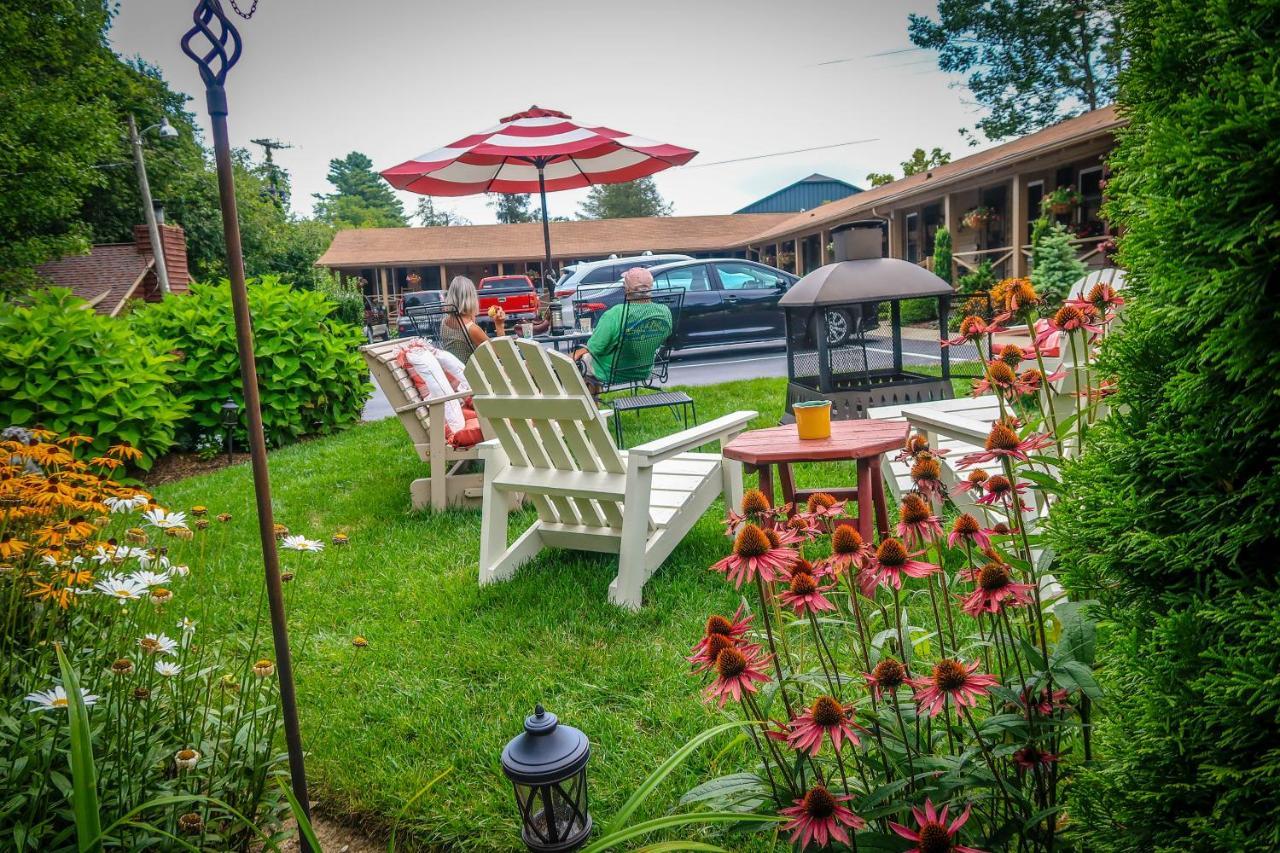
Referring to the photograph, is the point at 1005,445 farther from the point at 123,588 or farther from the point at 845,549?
the point at 123,588

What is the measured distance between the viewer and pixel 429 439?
15.7ft

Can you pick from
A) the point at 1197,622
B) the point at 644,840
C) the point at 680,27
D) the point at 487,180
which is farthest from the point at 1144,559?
the point at 680,27

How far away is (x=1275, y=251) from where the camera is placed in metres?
0.82

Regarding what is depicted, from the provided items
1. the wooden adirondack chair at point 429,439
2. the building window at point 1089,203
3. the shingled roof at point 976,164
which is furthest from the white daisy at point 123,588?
the building window at point 1089,203

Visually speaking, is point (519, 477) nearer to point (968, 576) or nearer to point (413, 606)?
point (413, 606)

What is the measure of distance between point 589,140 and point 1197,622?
7.68 m

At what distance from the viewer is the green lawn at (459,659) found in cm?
211

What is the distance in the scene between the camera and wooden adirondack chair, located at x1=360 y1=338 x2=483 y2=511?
468 centimetres

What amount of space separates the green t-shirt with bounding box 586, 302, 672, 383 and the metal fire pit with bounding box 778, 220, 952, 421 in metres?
1.16

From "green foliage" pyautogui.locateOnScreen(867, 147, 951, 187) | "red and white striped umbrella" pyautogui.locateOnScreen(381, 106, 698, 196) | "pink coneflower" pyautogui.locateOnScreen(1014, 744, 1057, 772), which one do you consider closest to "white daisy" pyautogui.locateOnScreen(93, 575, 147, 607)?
"pink coneflower" pyautogui.locateOnScreen(1014, 744, 1057, 772)

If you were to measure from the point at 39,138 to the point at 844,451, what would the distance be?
16.8 meters

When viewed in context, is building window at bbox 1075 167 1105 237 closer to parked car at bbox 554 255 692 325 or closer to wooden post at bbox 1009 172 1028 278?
wooden post at bbox 1009 172 1028 278

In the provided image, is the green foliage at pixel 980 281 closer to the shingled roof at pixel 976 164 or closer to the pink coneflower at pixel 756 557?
the shingled roof at pixel 976 164

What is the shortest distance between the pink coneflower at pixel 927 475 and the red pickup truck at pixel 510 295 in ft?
58.0
